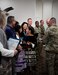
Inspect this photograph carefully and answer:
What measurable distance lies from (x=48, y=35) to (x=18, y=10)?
11.3ft

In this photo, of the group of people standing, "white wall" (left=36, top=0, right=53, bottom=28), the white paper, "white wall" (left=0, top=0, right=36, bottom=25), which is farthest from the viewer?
"white wall" (left=36, top=0, right=53, bottom=28)

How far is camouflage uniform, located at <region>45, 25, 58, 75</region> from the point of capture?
4777 millimetres

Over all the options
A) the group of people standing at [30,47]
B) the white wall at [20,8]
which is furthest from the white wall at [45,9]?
the group of people standing at [30,47]

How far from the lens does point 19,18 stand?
812 cm

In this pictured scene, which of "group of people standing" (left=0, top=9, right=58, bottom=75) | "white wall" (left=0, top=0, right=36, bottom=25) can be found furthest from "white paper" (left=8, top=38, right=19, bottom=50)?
"white wall" (left=0, top=0, right=36, bottom=25)

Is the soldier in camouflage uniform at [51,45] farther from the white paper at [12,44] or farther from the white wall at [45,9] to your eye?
the white wall at [45,9]

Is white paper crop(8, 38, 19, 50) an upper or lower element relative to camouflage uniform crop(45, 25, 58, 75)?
upper

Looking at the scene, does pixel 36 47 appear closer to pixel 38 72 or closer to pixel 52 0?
pixel 38 72

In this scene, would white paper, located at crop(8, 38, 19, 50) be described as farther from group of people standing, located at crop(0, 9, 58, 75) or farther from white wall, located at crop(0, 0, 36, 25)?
white wall, located at crop(0, 0, 36, 25)

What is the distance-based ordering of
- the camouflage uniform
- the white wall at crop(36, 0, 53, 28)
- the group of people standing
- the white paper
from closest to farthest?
the white paper
the group of people standing
the camouflage uniform
the white wall at crop(36, 0, 53, 28)

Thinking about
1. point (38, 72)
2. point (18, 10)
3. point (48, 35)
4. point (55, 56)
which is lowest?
point (38, 72)

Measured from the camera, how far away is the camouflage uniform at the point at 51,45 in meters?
4.78

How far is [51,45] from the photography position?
190 inches

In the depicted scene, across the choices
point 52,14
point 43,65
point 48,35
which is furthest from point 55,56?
point 52,14
